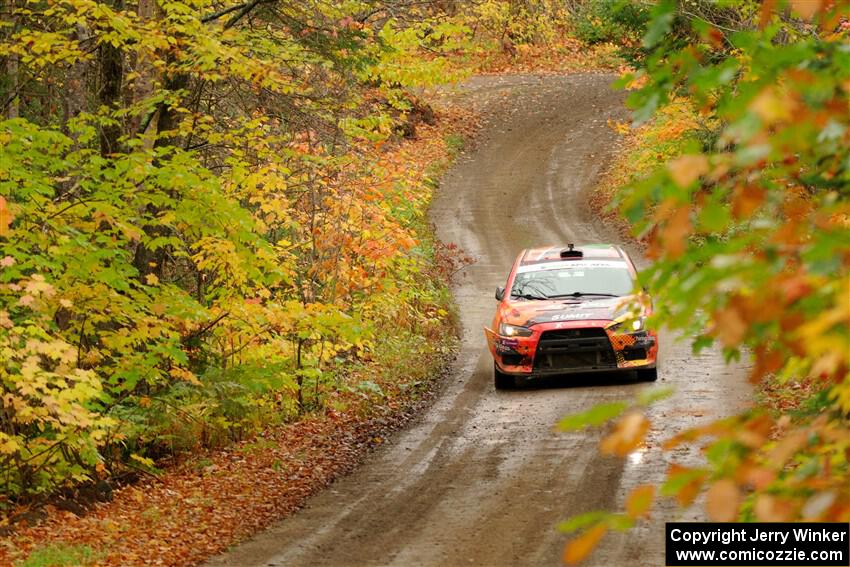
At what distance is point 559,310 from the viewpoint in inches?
575

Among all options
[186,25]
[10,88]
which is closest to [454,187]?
[10,88]

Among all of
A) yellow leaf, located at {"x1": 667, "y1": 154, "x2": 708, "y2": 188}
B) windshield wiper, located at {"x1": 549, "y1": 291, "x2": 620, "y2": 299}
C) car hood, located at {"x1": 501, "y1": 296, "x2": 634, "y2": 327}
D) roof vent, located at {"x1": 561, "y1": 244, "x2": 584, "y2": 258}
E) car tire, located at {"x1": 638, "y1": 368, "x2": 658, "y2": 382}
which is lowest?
car tire, located at {"x1": 638, "y1": 368, "x2": 658, "y2": 382}

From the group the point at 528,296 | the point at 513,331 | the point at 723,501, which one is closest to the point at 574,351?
the point at 513,331

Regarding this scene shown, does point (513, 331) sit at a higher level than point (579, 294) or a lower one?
lower

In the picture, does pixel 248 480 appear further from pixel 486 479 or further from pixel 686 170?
pixel 686 170

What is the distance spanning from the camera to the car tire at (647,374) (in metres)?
14.5

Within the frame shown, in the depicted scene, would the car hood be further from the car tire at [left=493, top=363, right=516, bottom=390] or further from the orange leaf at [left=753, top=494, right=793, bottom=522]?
the orange leaf at [left=753, top=494, right=793, bottom=522]

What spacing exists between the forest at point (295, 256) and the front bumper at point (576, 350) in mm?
1595

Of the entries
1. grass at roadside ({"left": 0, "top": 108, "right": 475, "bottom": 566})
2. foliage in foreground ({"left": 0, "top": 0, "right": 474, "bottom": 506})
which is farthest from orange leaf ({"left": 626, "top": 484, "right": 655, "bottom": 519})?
grass at roadside ({"left": 0, "top": 108, "right": 475, "bottom": 566})

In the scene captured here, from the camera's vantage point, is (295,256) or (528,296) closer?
(295,256)

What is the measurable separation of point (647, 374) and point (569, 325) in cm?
133

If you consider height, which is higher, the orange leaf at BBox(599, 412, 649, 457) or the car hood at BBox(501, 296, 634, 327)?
the orange leaf at BBox(599, 412, 649, 457)

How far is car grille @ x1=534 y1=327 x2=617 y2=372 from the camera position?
46.5ft

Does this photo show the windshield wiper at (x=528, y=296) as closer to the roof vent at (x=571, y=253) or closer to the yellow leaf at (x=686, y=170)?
the roof vent at (x=571, y=253)
